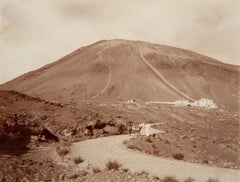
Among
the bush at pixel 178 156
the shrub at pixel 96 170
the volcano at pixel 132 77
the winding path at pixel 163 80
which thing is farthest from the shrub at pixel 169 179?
the winding path at pixel 163 80

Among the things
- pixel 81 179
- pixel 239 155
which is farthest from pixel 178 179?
pixel 239 155

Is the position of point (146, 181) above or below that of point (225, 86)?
below

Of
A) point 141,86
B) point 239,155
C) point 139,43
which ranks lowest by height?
point 239,155

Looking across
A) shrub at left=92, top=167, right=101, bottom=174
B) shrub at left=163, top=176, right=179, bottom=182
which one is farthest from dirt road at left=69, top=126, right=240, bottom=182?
shrub at left=92, top=167, right=101, bottom=174

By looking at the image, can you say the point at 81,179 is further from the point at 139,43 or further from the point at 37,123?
the point at 139,43

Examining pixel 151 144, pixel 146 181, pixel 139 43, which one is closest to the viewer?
→ pixel 146 181

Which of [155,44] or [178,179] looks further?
[155,44]
